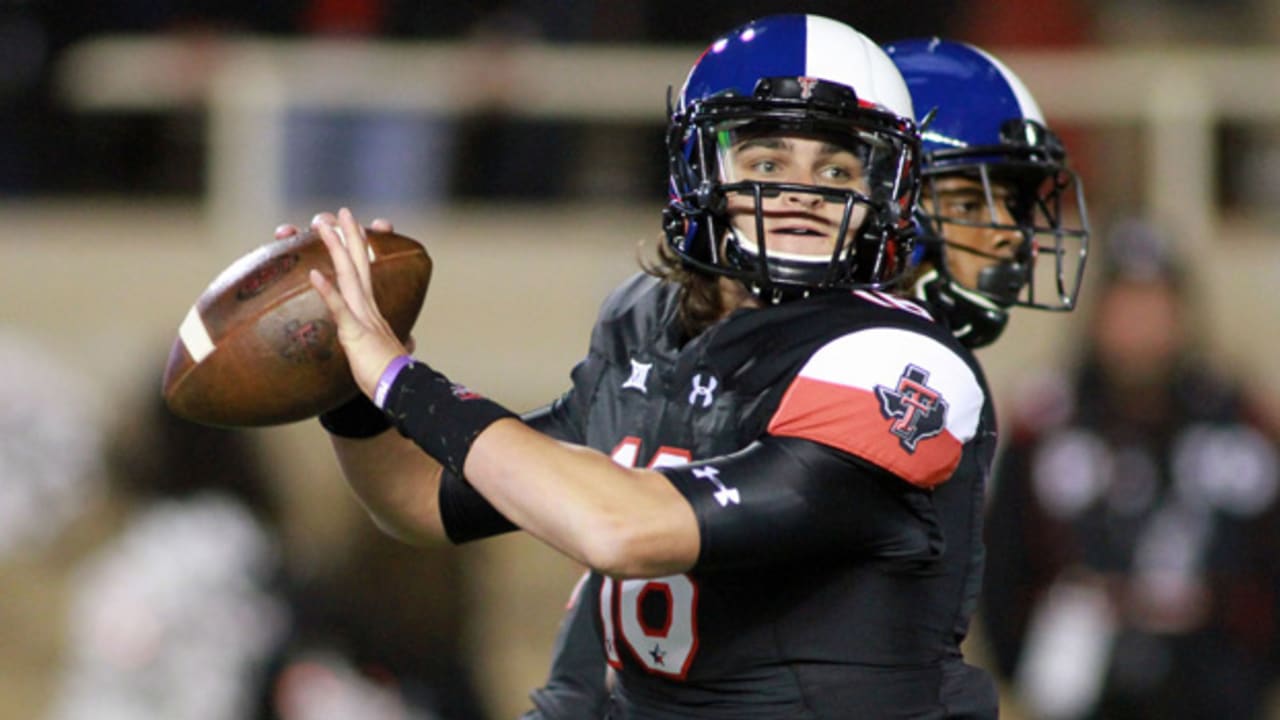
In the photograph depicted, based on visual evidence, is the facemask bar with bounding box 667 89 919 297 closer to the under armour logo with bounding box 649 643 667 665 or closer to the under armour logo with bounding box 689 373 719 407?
the under armour logo with bounding box 689 373 719 407

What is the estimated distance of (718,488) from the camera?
245 centimetres

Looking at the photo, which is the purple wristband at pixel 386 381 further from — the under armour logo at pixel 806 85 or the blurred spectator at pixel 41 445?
the blurred spectator at pixel 41 445

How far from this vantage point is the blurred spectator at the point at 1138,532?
16.2 feet

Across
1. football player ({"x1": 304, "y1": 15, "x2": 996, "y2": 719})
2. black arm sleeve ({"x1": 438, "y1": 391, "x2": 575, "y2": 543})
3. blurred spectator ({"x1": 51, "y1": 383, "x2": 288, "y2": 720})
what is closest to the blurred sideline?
blurred spectator ({"x1": 51, "y1": 383, "x2": 288, "y2": 720})

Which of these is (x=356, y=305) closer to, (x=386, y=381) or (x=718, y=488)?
(x=386, y=381)

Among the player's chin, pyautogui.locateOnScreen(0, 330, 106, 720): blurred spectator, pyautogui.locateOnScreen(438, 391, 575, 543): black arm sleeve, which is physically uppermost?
the player's chin

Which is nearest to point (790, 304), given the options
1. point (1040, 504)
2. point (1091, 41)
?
point (1040, 504)

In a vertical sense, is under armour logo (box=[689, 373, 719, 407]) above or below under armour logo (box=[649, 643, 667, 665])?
above

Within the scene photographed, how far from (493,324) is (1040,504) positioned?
256 centimetres

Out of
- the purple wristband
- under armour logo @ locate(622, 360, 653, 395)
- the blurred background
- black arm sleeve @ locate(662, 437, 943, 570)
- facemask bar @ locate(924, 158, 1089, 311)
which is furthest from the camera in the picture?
the blurred background

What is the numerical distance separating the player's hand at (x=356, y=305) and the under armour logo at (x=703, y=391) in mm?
383

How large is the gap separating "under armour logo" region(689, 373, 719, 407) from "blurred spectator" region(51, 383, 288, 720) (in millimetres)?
2622

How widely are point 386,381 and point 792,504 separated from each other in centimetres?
53

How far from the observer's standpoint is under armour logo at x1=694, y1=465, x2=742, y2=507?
244 cm
